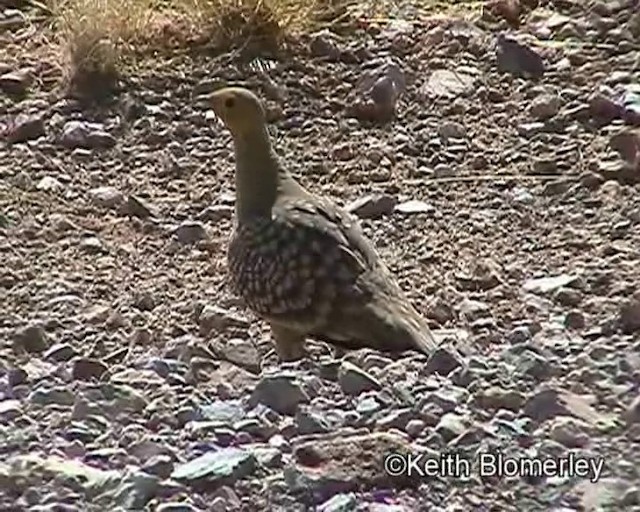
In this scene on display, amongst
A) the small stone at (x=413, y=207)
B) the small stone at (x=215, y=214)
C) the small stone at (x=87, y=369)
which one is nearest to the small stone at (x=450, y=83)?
the small stone at (x=413, y=207)

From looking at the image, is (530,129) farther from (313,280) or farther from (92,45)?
(313,280)

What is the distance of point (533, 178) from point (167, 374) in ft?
5.99

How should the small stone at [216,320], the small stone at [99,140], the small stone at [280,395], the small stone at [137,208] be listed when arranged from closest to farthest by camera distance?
the small stone at [280,395] → the small stone at [216,320] → the small stone at [137,208] → the small stone at [99,140]

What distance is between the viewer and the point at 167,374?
446 centimetres

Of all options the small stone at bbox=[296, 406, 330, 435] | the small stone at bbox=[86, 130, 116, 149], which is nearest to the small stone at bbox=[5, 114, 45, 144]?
the small stone at bbox=[86, 130, 116, 149]

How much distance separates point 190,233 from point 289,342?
98cm

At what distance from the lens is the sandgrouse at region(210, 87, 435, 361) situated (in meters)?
4.61

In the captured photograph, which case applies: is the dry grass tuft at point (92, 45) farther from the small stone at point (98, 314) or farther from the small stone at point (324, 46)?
the small stone at point (98, 314)

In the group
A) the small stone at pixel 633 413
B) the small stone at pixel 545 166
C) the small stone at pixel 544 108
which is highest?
the small stone at pixel 544 108

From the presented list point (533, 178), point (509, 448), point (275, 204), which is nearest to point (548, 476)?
point (509, 448)

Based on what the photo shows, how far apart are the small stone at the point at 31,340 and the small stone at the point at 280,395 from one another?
88cm

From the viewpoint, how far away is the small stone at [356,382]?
13.6 ft

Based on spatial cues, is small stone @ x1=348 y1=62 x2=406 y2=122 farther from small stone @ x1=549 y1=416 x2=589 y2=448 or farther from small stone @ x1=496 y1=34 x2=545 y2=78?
small stone @ x1=549 y1=416 x2=589 y2=448

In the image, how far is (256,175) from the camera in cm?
495
